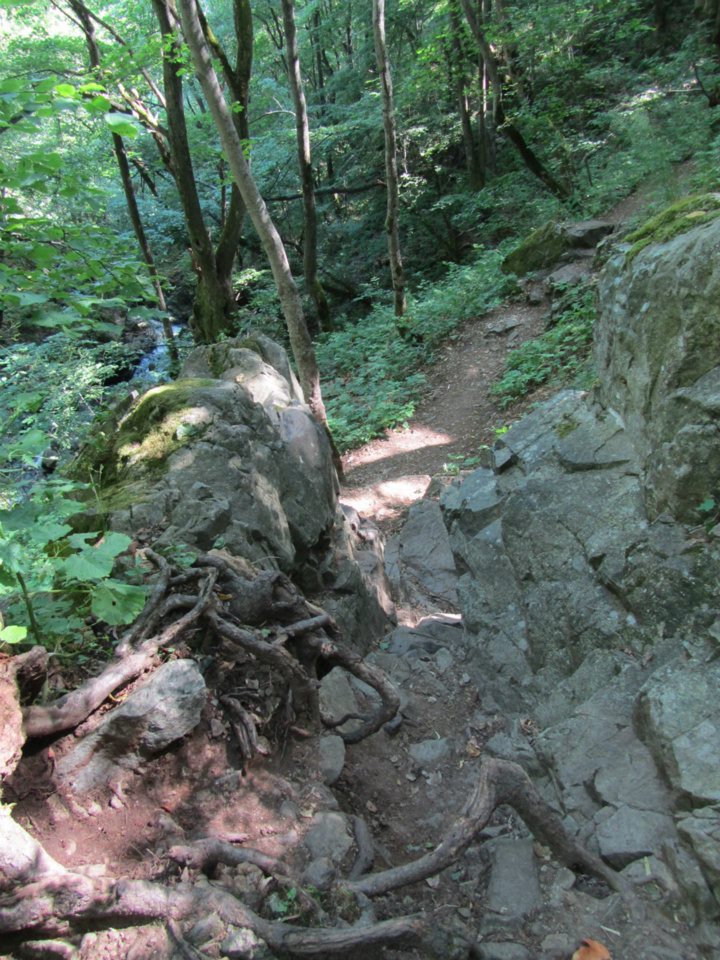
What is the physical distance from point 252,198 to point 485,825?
753 cm

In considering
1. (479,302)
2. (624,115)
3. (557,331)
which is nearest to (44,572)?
(557,331)

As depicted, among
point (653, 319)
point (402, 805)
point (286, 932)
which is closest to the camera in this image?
point (286, 932)

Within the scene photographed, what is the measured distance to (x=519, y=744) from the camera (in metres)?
4.31

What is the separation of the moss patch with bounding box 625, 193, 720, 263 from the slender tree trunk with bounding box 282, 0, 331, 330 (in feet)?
29.6

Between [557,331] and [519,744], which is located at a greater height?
[557,331]

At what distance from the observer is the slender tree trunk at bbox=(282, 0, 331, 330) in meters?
11.4

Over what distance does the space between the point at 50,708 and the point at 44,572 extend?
0.57 metres

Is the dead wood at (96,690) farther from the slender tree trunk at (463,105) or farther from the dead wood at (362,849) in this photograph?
the slender tree trunk at (463,105)

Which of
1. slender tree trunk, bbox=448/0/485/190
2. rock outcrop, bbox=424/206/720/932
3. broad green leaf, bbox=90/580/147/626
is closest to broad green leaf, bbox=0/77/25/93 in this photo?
broad green leaf, bbox=90/580/147/626

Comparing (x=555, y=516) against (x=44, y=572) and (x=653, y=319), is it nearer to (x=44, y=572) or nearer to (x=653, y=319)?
(x=653, y=319)

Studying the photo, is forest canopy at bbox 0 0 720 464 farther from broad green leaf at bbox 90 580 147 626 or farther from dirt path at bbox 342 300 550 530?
broad green leaf at bbox 90 580 147 626

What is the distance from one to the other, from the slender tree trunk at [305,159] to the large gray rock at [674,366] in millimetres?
9421

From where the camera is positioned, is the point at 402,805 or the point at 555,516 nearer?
the point at 402,805

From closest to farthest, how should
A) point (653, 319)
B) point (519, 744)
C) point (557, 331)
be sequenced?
1. point (519, 744)
2. point (653, 319)
3. point (557, 331)
